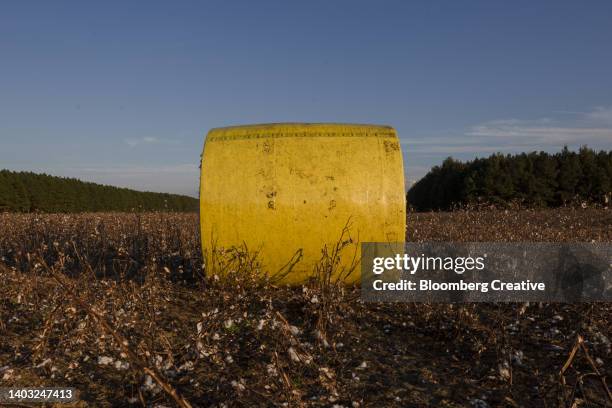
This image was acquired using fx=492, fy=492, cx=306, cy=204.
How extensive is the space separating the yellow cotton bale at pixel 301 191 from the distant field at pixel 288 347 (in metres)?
0.48

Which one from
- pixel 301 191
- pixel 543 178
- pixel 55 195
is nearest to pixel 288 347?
pixel 301 191

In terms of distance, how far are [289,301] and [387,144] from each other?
224 cm

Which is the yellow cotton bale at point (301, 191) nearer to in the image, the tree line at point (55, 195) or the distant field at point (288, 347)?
the distant field at point (288, 347)

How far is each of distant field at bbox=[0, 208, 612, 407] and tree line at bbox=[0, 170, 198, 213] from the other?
21.1 metres

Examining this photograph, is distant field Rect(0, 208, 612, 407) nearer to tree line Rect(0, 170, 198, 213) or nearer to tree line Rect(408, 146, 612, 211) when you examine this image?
tree line Rect(0, 170, 198, 213)

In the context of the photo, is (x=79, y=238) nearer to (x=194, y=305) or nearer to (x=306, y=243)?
(x=194, y=305)

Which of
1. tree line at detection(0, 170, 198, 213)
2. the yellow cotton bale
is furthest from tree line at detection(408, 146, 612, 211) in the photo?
the yellow cotton bale

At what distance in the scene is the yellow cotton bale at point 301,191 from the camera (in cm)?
587

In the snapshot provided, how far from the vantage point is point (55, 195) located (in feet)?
113

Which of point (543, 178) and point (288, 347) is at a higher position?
point (543, 178)

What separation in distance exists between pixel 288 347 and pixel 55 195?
34.6 m

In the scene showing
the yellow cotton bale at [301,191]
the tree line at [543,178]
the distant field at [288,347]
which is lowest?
the distant field at [288,347]

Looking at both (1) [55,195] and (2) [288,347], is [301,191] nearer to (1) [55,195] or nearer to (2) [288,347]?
(2) [288,347]

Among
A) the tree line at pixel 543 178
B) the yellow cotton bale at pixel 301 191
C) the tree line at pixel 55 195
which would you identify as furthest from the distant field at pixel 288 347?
the tree line at pixel 543 178
